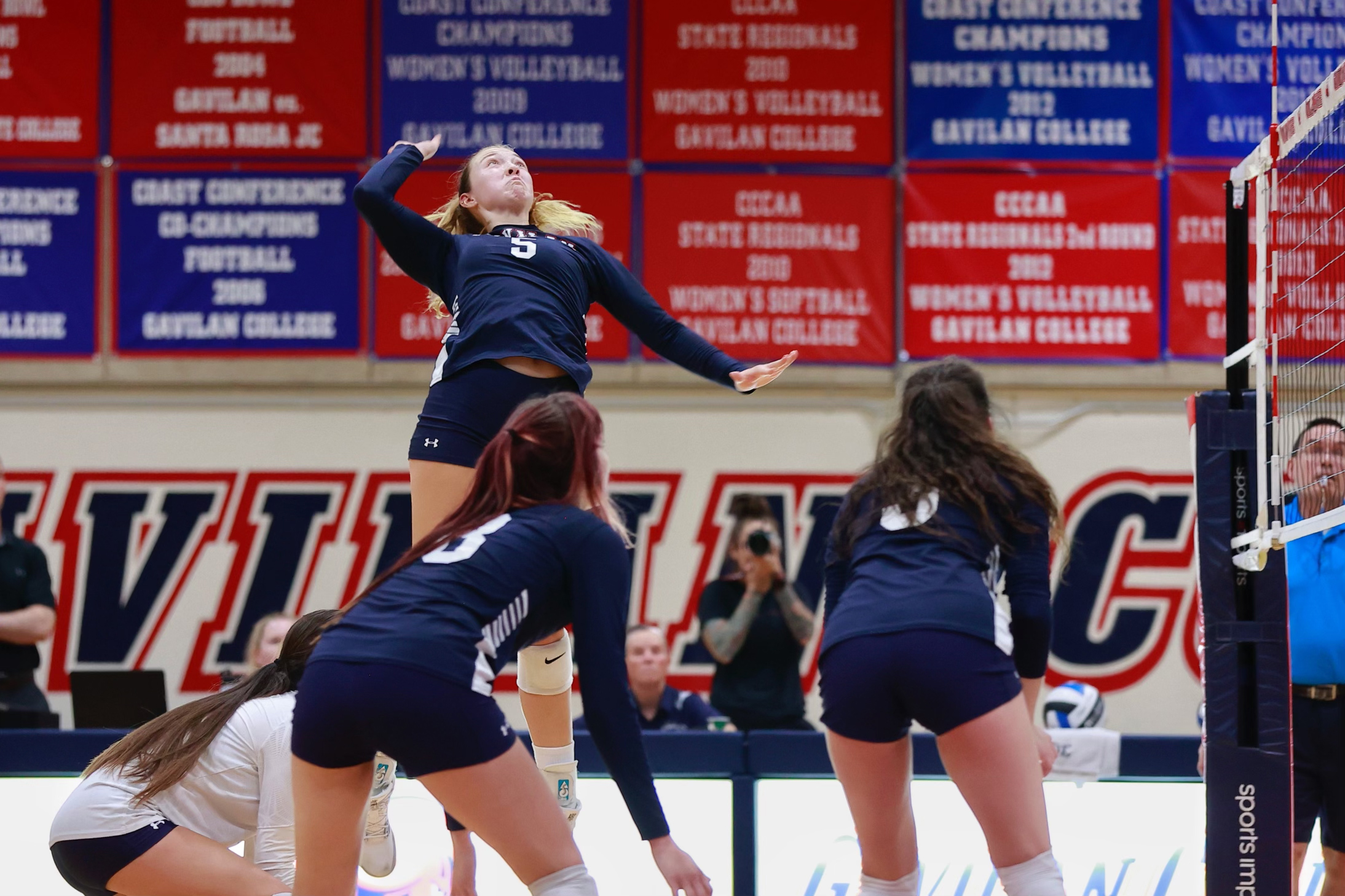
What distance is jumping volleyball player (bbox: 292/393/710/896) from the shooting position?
108 inches

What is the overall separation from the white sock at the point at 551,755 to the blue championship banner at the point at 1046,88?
5733mm

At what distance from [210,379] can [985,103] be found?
5.07 m

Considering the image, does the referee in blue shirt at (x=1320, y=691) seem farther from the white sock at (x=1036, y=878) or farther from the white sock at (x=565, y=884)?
the white sock at (x=565, y=884)

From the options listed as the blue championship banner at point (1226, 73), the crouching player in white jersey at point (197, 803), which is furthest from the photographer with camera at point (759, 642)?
the blue championship banner at point (1226, 73)

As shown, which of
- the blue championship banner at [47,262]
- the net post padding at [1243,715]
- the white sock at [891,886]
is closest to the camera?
the white sock at [891,886]

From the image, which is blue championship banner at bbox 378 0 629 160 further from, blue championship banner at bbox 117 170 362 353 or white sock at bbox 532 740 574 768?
white sock at bbox 532 740 574 768

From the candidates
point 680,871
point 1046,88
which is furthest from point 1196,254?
point 680,871

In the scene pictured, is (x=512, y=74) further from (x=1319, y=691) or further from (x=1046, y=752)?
(x=1046, y=752)

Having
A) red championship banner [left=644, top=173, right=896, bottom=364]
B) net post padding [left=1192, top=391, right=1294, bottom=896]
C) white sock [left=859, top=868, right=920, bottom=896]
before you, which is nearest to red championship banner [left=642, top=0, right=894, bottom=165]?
red championship banner [left=644, top=173, right=896, bottom=364]

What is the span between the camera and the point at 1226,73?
8.83m

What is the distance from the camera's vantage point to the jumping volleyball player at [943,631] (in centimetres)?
314

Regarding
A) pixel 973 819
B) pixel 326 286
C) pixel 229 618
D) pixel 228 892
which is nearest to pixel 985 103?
pixel 326 286

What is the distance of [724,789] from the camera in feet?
18.1

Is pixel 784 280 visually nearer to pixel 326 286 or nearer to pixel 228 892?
pixel 326 286
